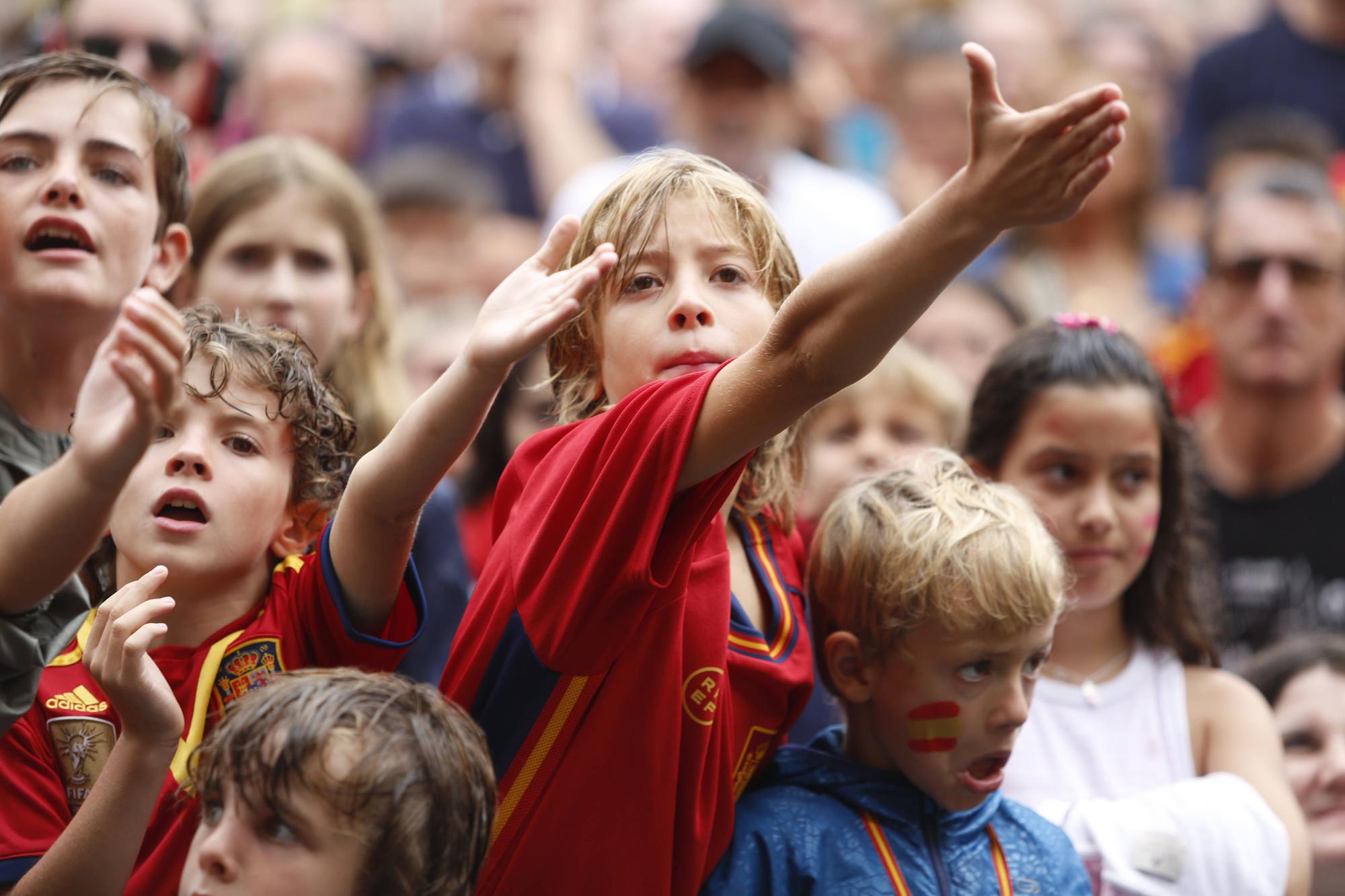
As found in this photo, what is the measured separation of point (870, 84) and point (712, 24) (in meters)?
3.02

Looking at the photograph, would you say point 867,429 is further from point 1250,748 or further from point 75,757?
point 75,757

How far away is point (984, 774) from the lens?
2.72 metres

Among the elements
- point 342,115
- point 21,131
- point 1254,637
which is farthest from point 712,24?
point 21,131

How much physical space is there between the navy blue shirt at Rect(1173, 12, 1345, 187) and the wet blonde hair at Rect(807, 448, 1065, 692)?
471cm

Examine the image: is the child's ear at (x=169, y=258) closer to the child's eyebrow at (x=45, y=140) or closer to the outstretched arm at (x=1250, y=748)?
the child's eyebrow at (x=45, y=140)

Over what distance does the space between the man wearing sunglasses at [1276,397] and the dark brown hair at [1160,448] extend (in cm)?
136

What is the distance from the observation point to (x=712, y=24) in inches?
224

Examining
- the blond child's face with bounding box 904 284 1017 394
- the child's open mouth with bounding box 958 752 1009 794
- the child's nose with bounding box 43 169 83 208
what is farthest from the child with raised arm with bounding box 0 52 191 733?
the blond child's face with bounding box 904 284 1017 394

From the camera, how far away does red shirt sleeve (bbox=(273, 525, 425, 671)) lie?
2531 mm

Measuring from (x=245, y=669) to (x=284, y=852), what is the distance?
0.45 m

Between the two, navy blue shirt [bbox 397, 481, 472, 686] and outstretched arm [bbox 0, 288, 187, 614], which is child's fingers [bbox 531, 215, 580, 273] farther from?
navy blue shirt [bbox 397, 481, 472, 686]

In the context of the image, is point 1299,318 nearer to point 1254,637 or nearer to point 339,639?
point 1254,637

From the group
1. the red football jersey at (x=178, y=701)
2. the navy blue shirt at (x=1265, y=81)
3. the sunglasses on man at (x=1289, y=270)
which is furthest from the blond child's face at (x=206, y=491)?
the navy blue shirt at (x=1265, y=81)

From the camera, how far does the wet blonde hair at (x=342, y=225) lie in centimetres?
387
